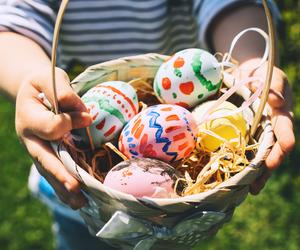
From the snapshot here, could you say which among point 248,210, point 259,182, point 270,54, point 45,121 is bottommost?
point 248,210

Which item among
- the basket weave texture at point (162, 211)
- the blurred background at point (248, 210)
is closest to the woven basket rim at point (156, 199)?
the basket weave texture at point (162, 211)

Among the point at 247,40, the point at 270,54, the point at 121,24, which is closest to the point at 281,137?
the point at 270,54

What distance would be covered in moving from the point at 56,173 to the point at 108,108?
0.20 m

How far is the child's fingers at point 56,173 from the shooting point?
1.04m

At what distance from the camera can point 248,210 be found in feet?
6.76

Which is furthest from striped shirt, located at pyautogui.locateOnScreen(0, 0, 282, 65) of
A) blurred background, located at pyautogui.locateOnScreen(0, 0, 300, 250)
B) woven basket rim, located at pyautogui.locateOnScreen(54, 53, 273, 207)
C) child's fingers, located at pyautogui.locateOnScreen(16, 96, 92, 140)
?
blurred background, located at pyautogui.locateOnScreen(0, 0, 300, 250)

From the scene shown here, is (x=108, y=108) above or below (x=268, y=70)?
below

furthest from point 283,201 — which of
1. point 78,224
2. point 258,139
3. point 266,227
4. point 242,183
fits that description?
point 242,183

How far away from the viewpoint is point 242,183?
1.00 metres

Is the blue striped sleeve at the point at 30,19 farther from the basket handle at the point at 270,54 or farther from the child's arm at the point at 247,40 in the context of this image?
the child's arm at the point at 247,40

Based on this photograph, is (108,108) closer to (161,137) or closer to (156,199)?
(161,137)

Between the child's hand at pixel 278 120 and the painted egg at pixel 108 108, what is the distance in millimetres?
272

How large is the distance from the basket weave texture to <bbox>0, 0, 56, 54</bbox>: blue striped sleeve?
1.25 feet

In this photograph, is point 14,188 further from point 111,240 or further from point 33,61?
point 111,240
